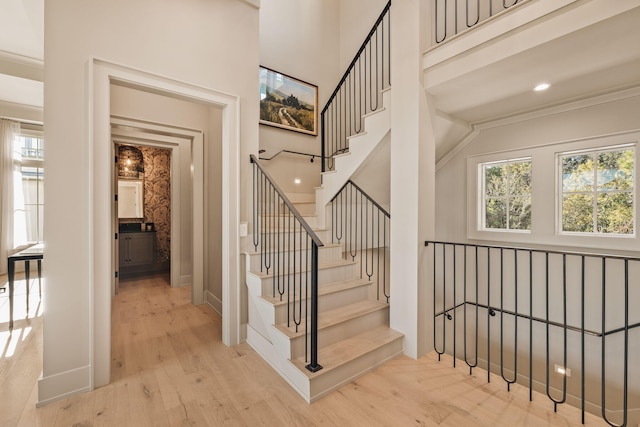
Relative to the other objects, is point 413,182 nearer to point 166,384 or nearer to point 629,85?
point 629,85

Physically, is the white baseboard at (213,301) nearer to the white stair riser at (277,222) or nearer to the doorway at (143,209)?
the white stair riser at (277,222)

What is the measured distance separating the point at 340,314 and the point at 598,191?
3048 mm

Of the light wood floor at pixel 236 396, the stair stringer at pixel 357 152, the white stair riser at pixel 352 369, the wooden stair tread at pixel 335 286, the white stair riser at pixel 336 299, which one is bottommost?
the light wood floor at pixel 236 396

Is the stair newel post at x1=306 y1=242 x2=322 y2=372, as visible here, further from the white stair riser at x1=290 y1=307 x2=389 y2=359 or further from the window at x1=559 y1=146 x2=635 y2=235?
the window at x1=559 y1=146 x2=635 y2=235

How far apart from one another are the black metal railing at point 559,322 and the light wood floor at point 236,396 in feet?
1.02

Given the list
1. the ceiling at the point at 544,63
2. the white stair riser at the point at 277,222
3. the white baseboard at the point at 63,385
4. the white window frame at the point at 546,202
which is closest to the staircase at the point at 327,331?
the white stair riser at the point at 277,222

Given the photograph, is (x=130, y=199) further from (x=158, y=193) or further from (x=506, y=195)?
(x=506, y=195)

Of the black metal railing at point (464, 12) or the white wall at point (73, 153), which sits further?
the black metal railing at point (464, 12)

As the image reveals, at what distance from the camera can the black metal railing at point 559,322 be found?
2.54 meters

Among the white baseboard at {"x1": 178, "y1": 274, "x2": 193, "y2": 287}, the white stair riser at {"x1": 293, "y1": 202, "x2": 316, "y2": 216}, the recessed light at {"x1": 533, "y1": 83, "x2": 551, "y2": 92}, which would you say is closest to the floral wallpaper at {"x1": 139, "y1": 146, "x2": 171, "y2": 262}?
the white baseboard at {"x1": 178, "y1": 274, "x2": 193, "y2": 287}

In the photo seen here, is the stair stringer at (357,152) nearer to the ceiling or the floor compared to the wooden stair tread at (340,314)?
nearer to the ceiling

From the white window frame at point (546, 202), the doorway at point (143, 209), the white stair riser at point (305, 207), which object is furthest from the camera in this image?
the doorway at point (143, 209)

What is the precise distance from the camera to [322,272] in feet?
9.18

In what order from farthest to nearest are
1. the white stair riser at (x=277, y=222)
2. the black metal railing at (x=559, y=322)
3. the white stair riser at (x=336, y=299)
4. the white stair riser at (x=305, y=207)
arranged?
the white stair riser at (x=305, y=207) → the white stair riser at (x=277, y=222) → the black metal railing at (x=559, y=322) → the white stair riser at (x=336, y=299)
